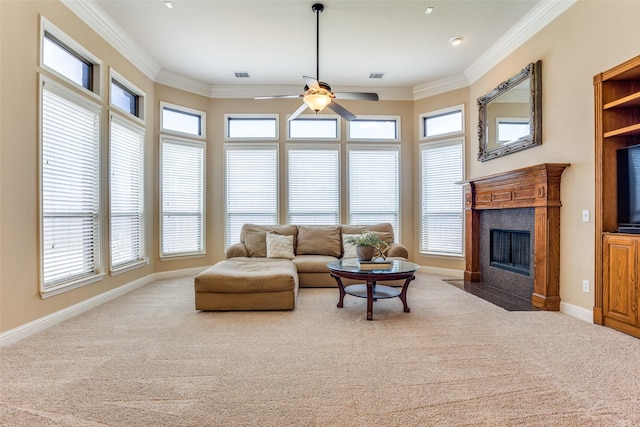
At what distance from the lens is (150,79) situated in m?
5.33

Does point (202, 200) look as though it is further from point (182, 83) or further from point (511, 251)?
point (511, 251)

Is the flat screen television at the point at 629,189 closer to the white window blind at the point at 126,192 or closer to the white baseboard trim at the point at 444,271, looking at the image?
the white baseboard trim at the point at 444,271

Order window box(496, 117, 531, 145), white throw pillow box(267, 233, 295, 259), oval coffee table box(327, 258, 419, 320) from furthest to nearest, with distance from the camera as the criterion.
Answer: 1. white throw pillow box(267, 233, 295, 259)
2. window box(496, 117, 531, 145)
3. oval coffee table box(327, 258, 419, 320)

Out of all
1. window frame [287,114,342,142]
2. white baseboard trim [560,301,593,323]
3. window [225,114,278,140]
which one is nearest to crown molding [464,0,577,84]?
window frame [287,114,342,142]

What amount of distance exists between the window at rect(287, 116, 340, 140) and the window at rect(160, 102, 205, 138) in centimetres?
170

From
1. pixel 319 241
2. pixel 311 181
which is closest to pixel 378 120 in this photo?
pixel 311 181

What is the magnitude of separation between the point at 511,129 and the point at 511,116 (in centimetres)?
18

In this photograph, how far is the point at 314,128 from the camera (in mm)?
6234

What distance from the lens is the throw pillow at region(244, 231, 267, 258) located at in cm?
528

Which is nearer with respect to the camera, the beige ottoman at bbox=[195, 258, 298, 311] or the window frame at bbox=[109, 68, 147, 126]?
the beige ottoman at bbox=[195, 258, 298, 311]

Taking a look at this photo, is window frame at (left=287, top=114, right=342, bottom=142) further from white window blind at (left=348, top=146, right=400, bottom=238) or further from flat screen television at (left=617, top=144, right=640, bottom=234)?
flat screen television at (left=617, top=144, right=640, bottom=234)

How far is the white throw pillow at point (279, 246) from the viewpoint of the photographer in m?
5.15

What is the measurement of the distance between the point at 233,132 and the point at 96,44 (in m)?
2.54

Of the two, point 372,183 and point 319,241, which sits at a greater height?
point 372,183
